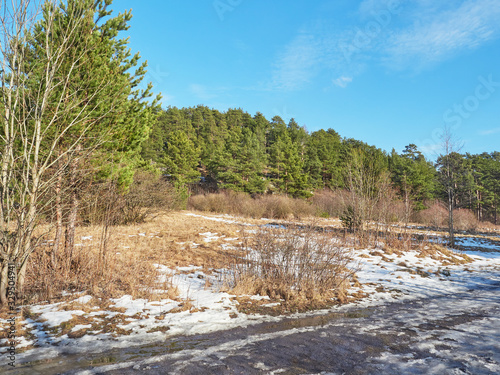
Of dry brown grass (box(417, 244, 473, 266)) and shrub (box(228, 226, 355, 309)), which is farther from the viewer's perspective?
dry brown grass (box(417, 244, 473, 266))

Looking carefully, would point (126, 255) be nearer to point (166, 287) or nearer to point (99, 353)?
point (166, 287)

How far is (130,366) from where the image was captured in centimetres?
308

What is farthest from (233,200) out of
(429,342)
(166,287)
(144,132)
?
(429,342)

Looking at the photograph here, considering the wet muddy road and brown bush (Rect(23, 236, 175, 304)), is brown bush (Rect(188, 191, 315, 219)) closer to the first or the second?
brown bush (Rect(23, 236, 175, 304))

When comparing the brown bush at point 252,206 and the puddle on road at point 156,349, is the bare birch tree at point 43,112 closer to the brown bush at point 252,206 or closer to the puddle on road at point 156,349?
the puddle on road at point 156,349

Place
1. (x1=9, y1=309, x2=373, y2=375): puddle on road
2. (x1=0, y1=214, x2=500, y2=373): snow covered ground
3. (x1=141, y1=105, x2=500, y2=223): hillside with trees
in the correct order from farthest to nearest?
(x1=141, y1=105, x2=500, y2=223): hillside with trees < (x1=0, y1=214, x2=500, y2=373): snow covered ground < (x1=9, y1=309, x2=373, y2=375): puddle on road

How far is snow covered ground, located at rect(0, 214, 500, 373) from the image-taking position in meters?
3.59

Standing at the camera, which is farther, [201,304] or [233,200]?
[233,200]

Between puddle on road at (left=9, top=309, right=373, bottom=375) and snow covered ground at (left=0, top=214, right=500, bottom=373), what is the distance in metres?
0.13

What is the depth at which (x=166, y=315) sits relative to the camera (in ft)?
15.2

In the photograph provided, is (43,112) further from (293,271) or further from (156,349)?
(293,271)

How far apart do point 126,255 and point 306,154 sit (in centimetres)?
4288

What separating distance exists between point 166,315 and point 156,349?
1.12 meters

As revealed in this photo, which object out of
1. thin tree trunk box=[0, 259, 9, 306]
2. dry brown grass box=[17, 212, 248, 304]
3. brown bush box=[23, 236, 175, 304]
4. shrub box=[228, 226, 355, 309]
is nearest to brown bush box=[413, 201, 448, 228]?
shrub box=[228, 226, 355, 309]
